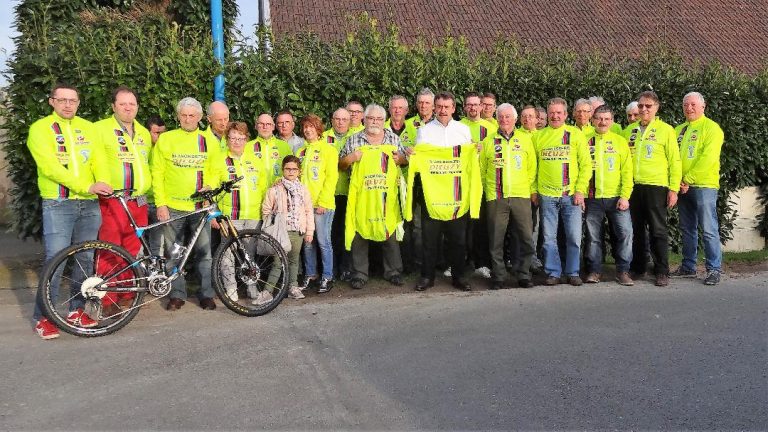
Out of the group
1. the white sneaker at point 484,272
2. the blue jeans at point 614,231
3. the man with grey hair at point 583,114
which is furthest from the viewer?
the white sneaker at point 484,272

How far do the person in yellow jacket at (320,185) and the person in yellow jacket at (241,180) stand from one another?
0.54m

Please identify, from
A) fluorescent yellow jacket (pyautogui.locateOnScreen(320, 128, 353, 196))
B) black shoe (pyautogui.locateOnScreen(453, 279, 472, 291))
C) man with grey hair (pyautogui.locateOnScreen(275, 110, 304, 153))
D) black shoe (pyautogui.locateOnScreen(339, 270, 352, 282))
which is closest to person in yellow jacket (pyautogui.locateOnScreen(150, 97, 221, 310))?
man with grey hair (pyautogui.locateOnScreen(275, 110, 304, 153))

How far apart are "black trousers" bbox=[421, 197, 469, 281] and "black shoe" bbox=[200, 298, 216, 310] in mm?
2338

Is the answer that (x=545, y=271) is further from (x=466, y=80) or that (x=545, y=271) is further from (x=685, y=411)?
(x=685, y=411)

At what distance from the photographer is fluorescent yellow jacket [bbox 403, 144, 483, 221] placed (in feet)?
22.5

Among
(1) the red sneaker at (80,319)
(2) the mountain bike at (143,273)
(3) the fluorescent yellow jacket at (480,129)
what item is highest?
(3) the fluorescent yellow jacket at (480,129)

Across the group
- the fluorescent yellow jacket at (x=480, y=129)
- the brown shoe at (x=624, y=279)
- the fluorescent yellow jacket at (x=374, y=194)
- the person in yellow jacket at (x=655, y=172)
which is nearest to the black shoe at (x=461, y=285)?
the fluorescent yellow jacket at (x=374, y=194)

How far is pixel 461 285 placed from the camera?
7000 millimetres

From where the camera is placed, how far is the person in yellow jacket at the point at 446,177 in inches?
270

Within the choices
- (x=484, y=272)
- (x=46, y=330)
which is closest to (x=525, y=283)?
(x=484, y=272)

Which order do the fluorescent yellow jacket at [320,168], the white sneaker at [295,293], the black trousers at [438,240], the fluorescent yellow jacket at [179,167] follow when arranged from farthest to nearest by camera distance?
the black trousers at [438,240], the fluorescent yellow jacket at [320,168], the white sneaker at [295,293], the fluorescent yellow jacket at [179,167]

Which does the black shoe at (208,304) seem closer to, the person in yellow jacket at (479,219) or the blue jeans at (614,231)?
the person in yellow jacket at (479,219)

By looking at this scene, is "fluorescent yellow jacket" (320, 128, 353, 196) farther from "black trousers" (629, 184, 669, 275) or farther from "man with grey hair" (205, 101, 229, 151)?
"black trousers" (629, 184, 669, 275)

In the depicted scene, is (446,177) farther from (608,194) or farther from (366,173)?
(608,194)
